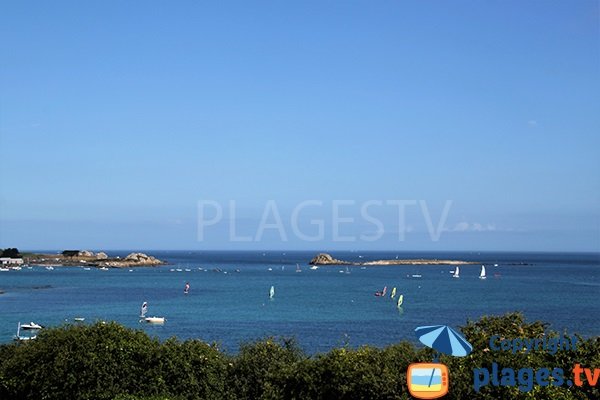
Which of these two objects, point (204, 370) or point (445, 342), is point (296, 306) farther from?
point (445, 342)

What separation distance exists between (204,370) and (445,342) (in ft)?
24.6

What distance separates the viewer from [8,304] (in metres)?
83.9

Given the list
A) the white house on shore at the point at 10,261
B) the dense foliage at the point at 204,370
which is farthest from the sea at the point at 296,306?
the white house on shore at the point at 10,261

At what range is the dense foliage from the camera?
655 inches

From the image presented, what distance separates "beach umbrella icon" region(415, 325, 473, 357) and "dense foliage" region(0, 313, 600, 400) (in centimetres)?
197

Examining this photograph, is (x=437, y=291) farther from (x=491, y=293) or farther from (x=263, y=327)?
(x=263, y=327)

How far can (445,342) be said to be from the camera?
1459 centimetres

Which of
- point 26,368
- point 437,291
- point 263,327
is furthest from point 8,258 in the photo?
point 26,368

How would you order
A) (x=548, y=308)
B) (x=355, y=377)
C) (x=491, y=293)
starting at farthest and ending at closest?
(x=491, y=293)
(x=548, y=308)
(x=355, y=377)

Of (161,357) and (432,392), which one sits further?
(161,357)

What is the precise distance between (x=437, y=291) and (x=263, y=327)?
53.9 meters

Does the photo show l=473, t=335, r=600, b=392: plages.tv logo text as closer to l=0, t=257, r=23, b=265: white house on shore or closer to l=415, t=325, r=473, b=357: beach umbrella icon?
l=415, t=325, r=473, b=357: beach umbrella icon

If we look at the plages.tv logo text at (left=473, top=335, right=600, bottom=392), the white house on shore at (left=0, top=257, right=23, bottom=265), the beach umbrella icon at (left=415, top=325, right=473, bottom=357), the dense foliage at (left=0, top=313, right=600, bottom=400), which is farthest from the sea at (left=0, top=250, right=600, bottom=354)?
the white house on shore at (left=0, top=257, right=23, bottom=265)

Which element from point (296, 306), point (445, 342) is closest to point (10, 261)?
point (296, 306)
